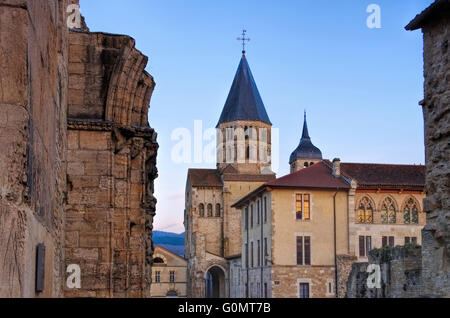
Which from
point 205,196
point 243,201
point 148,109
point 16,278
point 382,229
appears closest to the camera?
point 16,278

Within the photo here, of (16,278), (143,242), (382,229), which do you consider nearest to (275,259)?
(382,229)

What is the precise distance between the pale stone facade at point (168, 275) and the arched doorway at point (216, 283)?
3154 millimetres

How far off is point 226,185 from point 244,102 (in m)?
14.1

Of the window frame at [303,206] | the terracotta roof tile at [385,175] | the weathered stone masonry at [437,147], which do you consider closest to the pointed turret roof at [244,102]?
the terracotta roof tile at [385,175]

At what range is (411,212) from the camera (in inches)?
1860

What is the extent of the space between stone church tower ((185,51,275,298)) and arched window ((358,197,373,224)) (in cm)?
1641

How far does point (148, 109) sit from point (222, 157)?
260ft

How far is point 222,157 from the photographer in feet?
305

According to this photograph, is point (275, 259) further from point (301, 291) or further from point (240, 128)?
point (240, 128)

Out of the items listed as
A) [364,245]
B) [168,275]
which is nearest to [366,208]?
[364,245]

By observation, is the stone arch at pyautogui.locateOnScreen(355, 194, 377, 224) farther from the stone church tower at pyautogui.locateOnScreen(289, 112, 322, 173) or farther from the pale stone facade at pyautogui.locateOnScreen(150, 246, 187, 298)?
the stone church tower at pyautogui.locateOnScreen(289, 112, 322, 173)

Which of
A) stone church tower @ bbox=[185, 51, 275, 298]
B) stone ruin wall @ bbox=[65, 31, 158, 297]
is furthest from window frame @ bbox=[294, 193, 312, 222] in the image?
stone ruin wall @ bbox=[65, 31, 158, 297]

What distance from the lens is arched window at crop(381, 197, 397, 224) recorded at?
4659cm
